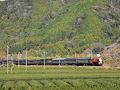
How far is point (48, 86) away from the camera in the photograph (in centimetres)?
9088

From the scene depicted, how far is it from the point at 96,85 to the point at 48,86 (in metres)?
9.61

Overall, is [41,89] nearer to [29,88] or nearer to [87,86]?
[29,88]

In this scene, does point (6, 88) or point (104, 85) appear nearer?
point (6, 88)

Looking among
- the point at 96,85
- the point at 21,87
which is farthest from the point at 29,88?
the point at 96,85

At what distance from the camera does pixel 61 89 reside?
3474 inches

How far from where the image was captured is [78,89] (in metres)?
89.2

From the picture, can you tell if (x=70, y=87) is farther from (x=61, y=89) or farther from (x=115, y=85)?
(x=115, y=85)

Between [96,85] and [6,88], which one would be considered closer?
[6,88]

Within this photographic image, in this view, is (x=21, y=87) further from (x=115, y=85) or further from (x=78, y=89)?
(x=115, y=85)

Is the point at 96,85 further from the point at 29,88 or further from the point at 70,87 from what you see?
the point at 29,88

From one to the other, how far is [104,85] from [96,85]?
1.55m

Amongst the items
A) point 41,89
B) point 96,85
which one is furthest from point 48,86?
point 96,85

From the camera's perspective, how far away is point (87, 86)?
91812 mm

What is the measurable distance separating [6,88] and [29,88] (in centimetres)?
420
